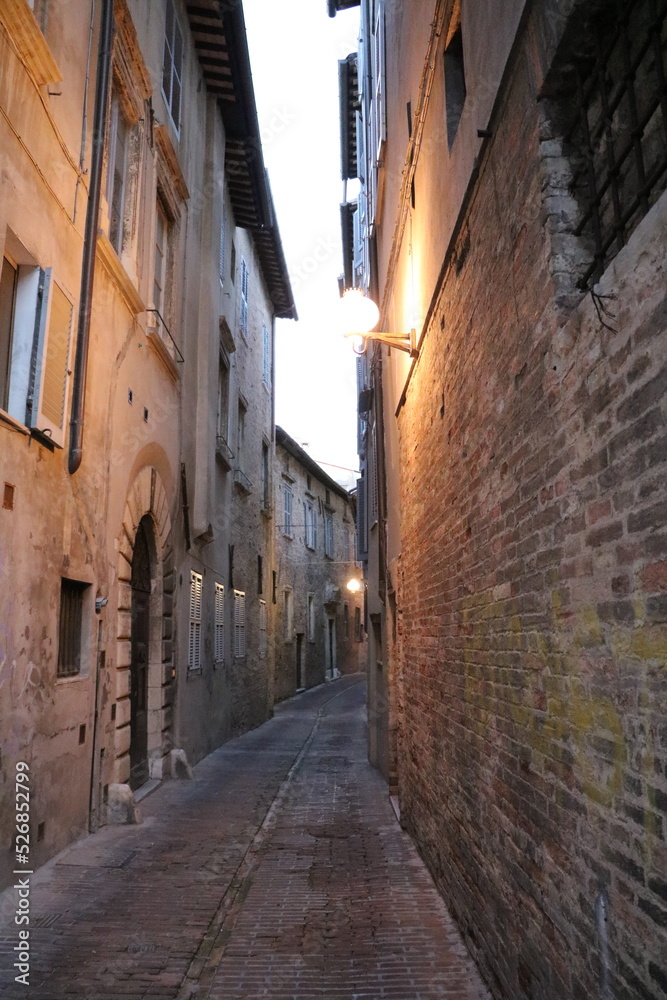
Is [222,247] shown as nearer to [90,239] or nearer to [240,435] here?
[240,435]

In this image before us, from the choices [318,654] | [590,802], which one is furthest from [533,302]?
[318,654]

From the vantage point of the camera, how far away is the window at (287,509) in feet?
79.6

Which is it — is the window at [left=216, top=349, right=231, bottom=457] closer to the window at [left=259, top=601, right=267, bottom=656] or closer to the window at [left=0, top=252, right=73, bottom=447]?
the window at [left=259, top=601, right=267, bottom=656]

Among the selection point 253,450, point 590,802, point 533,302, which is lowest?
point 590,802

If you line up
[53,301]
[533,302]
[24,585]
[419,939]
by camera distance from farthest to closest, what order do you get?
[53,301]
[24,585]
[419,939]
[533,302]

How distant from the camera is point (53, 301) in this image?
5875 millimetres

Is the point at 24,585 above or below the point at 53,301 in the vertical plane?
below

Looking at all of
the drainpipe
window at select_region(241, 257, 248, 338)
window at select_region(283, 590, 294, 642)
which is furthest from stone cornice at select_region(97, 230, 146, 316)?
window at select_region(283, 590, 294, 642)

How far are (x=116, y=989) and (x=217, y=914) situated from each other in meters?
1.26

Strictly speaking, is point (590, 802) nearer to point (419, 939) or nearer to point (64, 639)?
point (419, 939)

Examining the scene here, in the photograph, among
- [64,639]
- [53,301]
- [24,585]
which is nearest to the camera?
[24,585]

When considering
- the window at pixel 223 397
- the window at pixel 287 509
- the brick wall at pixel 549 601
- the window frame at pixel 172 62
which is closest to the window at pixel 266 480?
the window at pixel 287 509

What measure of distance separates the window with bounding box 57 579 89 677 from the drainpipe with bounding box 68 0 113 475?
3.37 feet

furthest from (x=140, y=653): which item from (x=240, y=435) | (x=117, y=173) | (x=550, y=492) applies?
(x=240, y=435)
